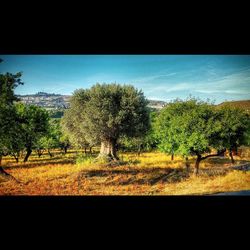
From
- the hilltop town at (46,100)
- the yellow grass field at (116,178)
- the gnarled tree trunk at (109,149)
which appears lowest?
the yellow grass field at (116,178)

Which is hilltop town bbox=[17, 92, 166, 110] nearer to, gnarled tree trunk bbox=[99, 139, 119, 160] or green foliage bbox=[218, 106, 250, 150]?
gnarled tree trunk bbox=[99, 139, 119, 160]

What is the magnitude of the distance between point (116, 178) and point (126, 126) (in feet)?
7.74

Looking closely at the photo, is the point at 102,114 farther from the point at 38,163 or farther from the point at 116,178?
the point at 38,163

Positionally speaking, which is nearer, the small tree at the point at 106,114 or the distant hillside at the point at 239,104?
the distant hillside at the point at 239,104

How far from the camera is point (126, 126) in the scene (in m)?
9.77

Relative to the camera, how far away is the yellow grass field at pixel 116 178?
739cm

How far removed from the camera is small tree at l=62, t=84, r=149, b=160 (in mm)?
9398

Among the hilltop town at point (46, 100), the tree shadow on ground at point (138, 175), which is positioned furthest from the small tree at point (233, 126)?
the hilltop town at point (46, 100)

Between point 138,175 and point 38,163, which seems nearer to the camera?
point 138,175

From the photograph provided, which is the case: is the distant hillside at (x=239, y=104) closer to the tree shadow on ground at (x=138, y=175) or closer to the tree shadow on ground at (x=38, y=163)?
the tree shadow on ground at (x=138, y=175)

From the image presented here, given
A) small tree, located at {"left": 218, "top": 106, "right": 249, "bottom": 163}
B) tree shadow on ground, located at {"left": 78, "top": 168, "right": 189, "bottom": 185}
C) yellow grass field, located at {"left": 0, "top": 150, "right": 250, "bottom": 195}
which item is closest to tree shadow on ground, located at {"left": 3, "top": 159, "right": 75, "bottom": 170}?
yellow grass field, located at {"left": 0, "top": 150, "right": 250, "bottom": 195}

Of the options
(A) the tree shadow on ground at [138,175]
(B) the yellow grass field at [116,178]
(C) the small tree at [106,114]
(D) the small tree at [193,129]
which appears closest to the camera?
(B) the yellow grass field at [116,178]

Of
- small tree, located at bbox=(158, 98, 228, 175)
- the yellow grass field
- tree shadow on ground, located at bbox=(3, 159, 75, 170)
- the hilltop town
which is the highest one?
the hilltop town

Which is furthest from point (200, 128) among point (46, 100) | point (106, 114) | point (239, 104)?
point (46, 100)
